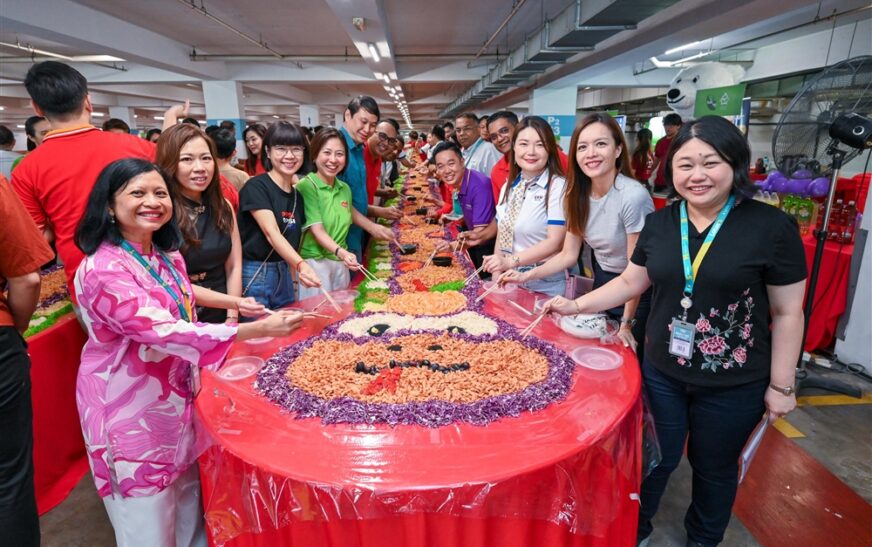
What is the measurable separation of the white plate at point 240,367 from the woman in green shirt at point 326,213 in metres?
0.93

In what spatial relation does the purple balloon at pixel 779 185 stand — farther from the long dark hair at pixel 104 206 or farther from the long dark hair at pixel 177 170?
the long dark hair at pixel 104 206

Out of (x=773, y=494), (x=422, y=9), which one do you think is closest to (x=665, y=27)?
(x=422, y=9)

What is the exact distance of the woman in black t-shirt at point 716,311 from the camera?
4.47 ft

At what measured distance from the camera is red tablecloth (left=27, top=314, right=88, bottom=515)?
2.17 m

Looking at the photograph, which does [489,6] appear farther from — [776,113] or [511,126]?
[776,113]

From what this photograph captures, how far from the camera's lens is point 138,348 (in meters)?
1.36

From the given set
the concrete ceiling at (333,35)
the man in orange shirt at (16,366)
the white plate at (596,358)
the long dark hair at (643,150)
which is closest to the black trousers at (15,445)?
the man in orange shirt at (16,366)

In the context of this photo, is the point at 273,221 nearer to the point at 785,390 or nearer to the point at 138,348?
the point at 138,348

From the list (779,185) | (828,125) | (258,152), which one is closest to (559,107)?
(779,185)

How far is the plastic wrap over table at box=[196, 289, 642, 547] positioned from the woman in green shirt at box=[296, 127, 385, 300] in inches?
53.3

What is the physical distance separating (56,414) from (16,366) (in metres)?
1.15

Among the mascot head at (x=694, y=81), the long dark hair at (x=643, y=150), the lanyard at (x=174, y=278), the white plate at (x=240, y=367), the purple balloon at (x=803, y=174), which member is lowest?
the white plate at (x=240, y=367)

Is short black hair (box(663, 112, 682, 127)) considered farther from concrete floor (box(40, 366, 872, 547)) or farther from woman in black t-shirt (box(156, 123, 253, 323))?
woman in black t-shirt (box(156, 123, 253, 323))

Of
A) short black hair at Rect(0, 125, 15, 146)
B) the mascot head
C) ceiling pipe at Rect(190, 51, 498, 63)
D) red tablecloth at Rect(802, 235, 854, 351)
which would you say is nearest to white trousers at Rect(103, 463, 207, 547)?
red tablecloth at Rect(802, 235, 854, 351)
